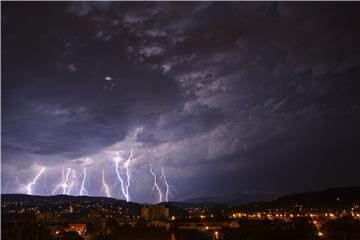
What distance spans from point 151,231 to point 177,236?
15.8ft

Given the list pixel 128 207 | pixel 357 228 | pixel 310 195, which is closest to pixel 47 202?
pixel 128 207

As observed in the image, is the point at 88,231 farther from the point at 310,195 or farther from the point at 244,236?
the point at 310,195

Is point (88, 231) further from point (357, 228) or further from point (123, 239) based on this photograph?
point (357, 228)

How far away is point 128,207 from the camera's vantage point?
5738 inches

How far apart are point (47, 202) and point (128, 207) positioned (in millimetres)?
26943

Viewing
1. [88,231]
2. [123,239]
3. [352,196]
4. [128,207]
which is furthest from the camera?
[128,207]

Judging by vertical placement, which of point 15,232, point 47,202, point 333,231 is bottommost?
point 333,231

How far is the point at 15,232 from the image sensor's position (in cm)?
3191

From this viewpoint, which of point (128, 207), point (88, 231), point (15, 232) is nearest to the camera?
point (15, 232)

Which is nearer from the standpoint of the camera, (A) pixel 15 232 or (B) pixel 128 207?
(A) pixel 15 232

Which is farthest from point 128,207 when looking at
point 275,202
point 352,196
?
point 352,196

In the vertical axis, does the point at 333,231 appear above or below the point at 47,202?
below

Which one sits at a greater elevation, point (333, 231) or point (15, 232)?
point (15, 232)

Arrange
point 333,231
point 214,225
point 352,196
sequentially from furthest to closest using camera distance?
point 352,196 < point 214,225 < point 333,231
